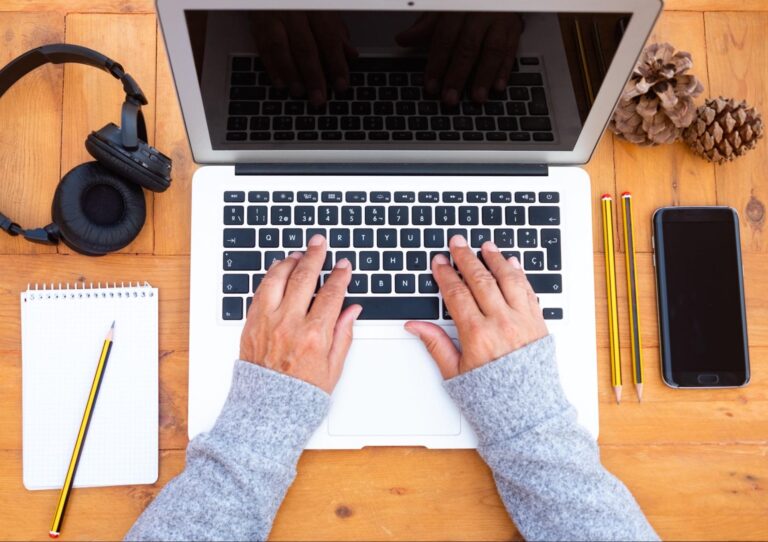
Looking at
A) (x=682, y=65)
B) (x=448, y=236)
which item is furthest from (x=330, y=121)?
(x=682, y=65)

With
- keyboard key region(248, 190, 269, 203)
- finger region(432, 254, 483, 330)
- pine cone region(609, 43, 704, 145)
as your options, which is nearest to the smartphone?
pine cone region(609, 43, 704, 145)

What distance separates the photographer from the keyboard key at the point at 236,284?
0.65 m

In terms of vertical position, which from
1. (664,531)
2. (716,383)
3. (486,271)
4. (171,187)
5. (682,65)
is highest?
(682,65)

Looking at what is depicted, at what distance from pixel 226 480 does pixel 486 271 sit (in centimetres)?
34

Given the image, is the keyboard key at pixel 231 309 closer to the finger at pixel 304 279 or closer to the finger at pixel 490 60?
the finger at pixel 304 279

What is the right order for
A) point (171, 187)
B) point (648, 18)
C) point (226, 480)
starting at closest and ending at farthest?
point (648, 18)
point (226, 480)
point (171, 187)

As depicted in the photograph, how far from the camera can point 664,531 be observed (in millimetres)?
664

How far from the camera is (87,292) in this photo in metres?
0.67

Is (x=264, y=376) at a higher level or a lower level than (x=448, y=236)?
lower

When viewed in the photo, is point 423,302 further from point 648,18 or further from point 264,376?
point 648,18

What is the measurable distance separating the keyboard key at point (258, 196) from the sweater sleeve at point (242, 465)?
17cm

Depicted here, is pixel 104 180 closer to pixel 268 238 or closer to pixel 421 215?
pixel 268 238

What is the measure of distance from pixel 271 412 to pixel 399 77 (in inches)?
13.6

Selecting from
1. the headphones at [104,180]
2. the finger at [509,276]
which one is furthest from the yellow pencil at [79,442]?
the finger at [509,276]
